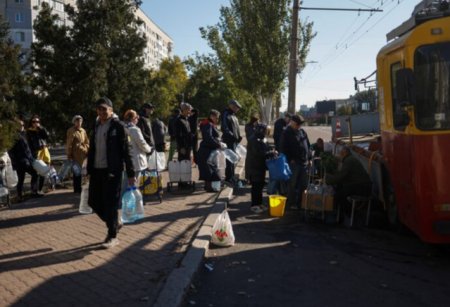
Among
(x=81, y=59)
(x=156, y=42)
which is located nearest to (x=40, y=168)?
(x=81, y=59)

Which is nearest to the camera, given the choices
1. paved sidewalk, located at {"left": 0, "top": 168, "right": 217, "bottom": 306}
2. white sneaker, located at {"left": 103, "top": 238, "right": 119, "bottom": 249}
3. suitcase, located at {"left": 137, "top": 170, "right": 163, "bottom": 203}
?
paved sidewalk, located at {"left": 0, "top": 168, "right": 217, "bottom": 306}

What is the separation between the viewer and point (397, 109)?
263 inches

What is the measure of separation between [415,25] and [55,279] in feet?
16.5

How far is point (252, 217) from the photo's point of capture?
9.32m

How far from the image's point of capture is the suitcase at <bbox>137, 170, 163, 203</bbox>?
10.4 metres

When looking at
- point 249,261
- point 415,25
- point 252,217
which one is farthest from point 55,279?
point 415,25

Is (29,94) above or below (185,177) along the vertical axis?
above

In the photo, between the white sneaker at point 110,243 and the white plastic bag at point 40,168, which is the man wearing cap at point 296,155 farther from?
the white plastic bag at point 40,168

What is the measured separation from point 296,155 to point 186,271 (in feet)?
14.8

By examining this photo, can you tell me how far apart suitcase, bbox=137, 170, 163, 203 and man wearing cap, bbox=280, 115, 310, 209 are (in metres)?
2.46

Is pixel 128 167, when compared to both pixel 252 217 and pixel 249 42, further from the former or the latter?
pixel 249 42

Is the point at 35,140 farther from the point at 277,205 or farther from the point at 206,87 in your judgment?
the point at 206,87

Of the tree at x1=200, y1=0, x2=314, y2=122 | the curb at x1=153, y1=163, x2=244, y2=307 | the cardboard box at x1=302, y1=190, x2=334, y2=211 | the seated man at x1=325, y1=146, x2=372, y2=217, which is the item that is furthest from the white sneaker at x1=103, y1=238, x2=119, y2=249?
the tree at x1=200, y1=0, x2=314, y2=122

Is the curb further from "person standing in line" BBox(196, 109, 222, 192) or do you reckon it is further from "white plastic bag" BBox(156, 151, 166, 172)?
"white plastic bag" BBox(156, 151, 166, 172)
